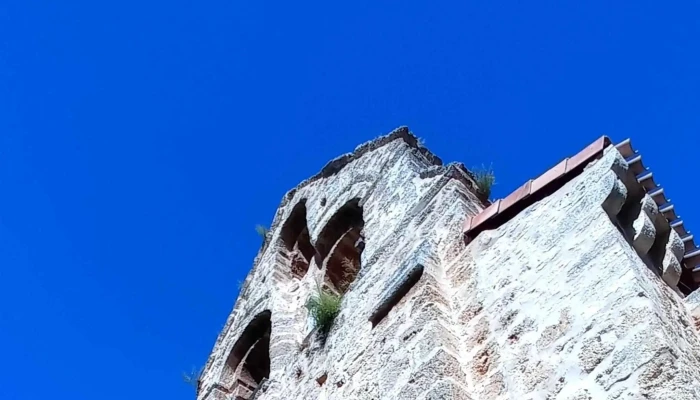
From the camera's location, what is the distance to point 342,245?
24.0ft

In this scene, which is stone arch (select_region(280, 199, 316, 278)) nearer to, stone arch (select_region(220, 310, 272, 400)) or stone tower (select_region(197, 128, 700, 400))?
stone arch (select_region(220, 310, 272, 400))

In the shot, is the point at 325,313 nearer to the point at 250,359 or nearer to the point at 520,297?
the point at 520,297

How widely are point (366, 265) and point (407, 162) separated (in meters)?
1.33

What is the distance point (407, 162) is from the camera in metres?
6.41

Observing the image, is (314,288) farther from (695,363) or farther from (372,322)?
(695,363)

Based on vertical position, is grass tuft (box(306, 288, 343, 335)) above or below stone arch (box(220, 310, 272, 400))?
below

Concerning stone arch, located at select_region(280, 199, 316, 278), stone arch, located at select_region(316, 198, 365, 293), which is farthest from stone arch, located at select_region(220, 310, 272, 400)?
stone arch, located at select_region(316, 198, 365, 293)

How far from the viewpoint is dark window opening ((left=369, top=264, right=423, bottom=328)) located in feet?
14.0

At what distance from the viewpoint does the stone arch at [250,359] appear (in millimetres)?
7590

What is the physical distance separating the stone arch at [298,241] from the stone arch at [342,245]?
72 cm

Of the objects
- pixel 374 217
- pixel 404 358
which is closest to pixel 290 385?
pixel 374 217

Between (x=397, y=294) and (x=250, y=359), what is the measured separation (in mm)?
3810

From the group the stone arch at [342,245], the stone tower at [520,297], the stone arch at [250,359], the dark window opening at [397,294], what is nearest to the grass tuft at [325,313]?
the stone tower at [520,297]

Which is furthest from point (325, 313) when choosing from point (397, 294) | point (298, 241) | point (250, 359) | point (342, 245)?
point (298, 241)
